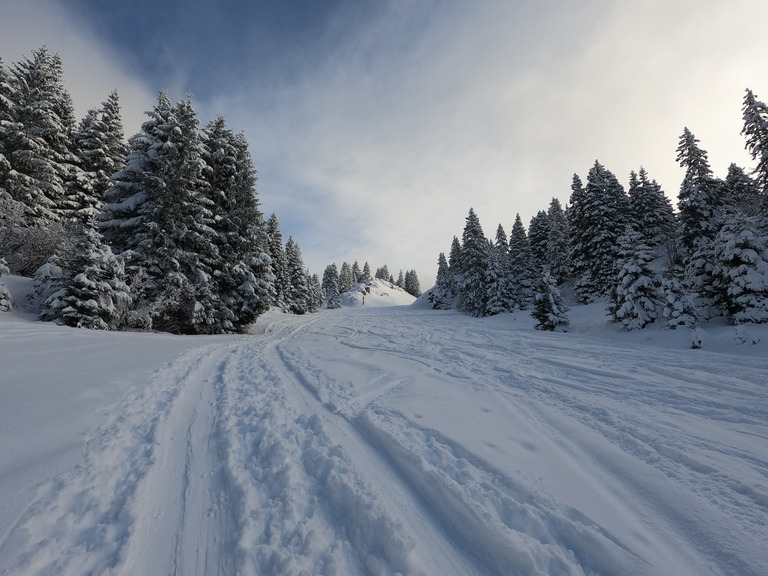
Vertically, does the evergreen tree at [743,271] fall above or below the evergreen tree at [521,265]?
below

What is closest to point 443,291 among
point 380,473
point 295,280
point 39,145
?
point 295,280

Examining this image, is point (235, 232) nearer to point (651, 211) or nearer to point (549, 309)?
point (549, 309)

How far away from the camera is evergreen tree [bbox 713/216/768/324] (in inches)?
427

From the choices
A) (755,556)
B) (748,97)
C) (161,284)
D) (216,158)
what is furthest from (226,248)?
(748,97)

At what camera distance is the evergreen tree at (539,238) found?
40.4 m

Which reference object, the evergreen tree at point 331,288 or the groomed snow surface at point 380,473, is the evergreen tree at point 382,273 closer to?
the evergreen tree at point 331,288

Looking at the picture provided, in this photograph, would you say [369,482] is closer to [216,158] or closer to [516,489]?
[516,489]

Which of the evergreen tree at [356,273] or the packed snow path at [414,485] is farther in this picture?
the evergreen tree at [356,273]

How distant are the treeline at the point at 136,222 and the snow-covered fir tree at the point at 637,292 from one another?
17802mm

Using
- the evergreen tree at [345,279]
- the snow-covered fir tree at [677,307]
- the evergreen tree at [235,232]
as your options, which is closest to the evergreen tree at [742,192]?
the snow-covered fir tree at [677,307]

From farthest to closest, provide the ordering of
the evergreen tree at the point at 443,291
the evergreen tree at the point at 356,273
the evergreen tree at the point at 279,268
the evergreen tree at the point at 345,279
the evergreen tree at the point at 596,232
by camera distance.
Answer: the evergreen tree at the point at 356,273
the evergreen tree at the point at 345,279
the evergreen tree at the point at 443,291
the evergreen tree at the point at 279,268
the evergreen tree at the point at 596,232

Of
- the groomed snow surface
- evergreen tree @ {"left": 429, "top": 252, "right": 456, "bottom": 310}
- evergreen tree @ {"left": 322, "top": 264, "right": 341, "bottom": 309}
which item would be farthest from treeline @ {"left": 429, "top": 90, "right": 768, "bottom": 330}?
evergreen tree @ {"left": 322, "top": 264, "right": 341, "bottom": 309}

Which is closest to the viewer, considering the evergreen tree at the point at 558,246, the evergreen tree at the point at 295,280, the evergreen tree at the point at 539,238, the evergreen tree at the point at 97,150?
the evergreen tree at the point at 97,150

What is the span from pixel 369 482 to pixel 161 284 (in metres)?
14.5
